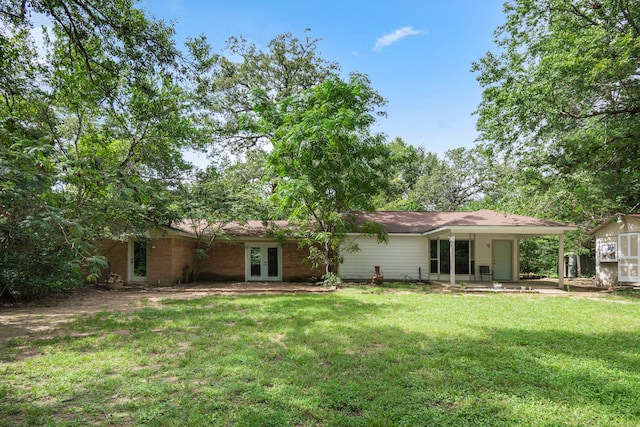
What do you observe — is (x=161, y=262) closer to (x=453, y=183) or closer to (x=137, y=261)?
(x=137, y=261)

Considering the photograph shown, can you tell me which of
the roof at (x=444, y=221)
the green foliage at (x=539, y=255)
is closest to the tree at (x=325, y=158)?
the roof at (x=444, y=221)

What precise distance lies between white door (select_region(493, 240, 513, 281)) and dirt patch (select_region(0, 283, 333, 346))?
842 centimetres

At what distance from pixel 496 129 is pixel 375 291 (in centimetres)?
789

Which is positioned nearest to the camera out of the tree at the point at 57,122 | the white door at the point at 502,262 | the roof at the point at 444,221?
the tree at the point at 57,122

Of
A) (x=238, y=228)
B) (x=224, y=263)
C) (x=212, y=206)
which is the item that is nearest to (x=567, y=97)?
(x=212, y=206)

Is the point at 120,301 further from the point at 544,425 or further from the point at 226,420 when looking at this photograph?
the point at 544,425

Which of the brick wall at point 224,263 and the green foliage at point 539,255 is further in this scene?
the green foliage at point 539,255

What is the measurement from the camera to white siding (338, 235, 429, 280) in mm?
16734

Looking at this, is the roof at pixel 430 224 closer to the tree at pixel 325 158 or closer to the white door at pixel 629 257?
the tree at pixel 325 158

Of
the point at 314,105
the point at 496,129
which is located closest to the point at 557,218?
the point at 496,129

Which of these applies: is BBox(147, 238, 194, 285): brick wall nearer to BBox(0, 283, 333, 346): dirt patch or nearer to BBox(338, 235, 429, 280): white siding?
BBox(0, 283, 333, 346): dirt patch

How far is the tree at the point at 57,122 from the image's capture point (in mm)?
4938

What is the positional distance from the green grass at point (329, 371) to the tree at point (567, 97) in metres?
7.15

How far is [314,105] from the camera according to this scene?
15.2 metres
